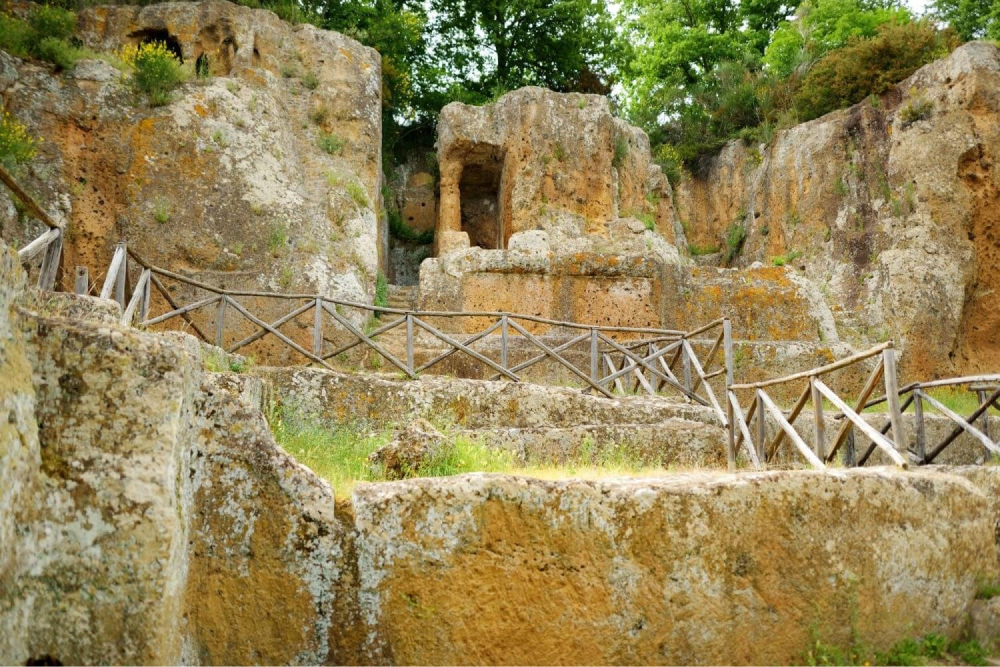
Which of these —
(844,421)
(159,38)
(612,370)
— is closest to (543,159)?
(159,38)

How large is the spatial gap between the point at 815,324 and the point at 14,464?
11.4 m

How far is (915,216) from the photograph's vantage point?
15953 millimetres

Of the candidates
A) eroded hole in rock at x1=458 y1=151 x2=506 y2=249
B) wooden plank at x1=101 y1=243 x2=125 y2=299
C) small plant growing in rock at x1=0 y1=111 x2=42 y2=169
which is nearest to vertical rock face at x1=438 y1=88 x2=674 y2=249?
eroded hole in rock at x1=458 y1=151 x2=506 y2=249

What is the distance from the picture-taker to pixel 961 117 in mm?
16016

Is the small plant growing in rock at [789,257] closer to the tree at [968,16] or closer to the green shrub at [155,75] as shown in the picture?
the tree at [968,16]

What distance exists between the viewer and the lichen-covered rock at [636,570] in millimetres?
4113

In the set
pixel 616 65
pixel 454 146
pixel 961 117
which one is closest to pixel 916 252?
pixel 961 117

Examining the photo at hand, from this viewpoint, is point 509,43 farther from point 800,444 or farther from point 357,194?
point 800,444

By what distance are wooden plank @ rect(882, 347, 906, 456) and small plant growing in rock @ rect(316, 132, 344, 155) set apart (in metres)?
11.1

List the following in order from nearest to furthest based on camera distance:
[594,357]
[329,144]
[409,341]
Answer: [409,341]
[594,357]
[329,144]

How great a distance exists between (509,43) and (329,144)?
8.60 metres

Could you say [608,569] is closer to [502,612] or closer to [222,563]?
[502,612]

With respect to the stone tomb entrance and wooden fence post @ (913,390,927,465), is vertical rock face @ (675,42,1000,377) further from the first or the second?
wooden fence post @ (913,390,927,465)

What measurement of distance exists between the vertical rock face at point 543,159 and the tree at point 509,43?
299cm
